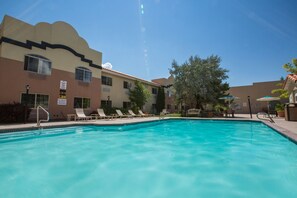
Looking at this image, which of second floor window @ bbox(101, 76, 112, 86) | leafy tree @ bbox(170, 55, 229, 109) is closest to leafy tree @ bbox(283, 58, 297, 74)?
leafy tree @ bbox(170, 55, 229, 109)

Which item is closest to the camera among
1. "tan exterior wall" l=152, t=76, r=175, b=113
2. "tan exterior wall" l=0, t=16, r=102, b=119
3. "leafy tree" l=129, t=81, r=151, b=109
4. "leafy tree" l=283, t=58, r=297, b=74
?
"tan exterior wall" l=0, t=16, r=102, b=119

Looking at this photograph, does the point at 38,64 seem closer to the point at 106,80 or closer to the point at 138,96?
the point at 106,80

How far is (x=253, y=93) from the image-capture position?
29531mm

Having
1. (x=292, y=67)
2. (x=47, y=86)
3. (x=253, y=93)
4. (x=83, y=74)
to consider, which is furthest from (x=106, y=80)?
(x=253, y=93)

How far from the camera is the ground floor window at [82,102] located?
1558cm

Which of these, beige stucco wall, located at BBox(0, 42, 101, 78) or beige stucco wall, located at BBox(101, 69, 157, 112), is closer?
beige stucco wall, located at BBox(0, 42, 101, 78)

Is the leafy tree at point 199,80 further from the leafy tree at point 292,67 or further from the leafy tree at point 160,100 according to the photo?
the leafy tree at point 292,67

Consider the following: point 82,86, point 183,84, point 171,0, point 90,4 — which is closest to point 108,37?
point 90,4

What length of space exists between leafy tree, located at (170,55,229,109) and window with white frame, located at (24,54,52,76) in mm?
15094

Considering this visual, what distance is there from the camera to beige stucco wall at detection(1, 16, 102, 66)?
11.5 meters

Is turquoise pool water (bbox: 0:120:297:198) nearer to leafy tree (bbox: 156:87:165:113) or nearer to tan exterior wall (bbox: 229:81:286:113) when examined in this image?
leafy tree (bbox: 156:87:165:113)

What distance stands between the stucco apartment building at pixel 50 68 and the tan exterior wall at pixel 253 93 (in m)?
25.5

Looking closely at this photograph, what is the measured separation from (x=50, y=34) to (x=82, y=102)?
657 cm

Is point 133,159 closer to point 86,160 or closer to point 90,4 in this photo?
point 86,160
